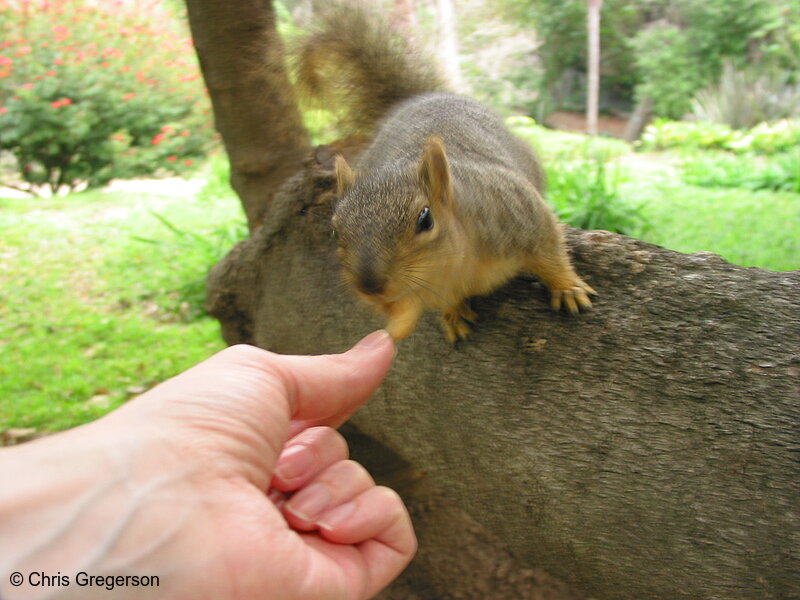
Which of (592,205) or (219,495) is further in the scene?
(592,205)

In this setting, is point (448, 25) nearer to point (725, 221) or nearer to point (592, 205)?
point (592, 205)

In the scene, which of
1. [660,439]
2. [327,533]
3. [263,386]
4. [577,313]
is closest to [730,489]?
[660,439]

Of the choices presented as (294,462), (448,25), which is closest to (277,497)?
(294,462)

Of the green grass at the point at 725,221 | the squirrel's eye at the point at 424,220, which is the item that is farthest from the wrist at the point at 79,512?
the green grass at the point at 725,221

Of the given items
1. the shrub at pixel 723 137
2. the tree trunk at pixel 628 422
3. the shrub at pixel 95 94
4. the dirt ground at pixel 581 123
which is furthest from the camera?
the dirt ground at pixel 581 123

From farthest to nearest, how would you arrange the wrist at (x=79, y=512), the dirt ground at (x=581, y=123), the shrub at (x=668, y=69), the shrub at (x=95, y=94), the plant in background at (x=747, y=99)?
the dirt ground at (x=581, y=123) → the shrub at (x=668, y=69) → the plant in background at (x=747, y=99) → the shrub at (x=95, y=94) → the wrist at (x=79, y=512)

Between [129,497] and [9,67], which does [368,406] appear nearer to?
[129,497]

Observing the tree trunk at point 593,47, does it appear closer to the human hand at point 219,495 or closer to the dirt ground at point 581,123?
the dirt ground at point 581,123
